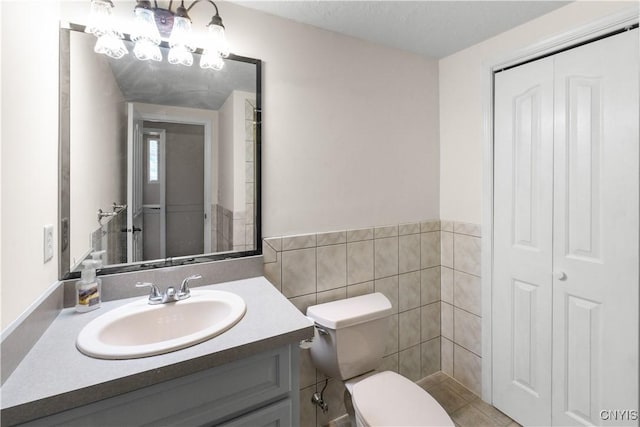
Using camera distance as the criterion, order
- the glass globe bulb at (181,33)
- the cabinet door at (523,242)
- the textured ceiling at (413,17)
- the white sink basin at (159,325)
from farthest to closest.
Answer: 1. the cabinet door at (523,242)
2. the textured ceiling at (413,17)
3. the glass globe bulb at (181,33)
4. the white sink basin at (159,325)

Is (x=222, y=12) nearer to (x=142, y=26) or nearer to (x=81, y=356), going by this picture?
(x=142, y=26)

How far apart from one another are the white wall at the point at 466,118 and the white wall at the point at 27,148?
202 centimetres

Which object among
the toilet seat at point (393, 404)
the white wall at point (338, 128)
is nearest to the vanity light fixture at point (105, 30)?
the white wall at point (338, 128)

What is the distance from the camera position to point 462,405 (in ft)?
6.07

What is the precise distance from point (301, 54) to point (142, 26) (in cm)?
73

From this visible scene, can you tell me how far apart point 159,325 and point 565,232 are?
5.96ft

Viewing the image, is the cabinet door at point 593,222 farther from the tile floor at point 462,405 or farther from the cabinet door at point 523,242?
the tile floor at point 462,405

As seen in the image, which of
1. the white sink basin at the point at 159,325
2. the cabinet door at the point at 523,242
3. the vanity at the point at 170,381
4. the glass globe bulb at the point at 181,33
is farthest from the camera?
the cabinet door at the point at 523,242

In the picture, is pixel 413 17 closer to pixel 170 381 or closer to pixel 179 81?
pixel 179 81

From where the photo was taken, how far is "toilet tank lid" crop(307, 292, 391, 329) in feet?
4.83

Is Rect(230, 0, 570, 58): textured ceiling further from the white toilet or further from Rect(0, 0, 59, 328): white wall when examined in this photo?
the white toilet

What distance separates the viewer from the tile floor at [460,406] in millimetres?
1729

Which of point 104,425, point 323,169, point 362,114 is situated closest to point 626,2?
point 362,114

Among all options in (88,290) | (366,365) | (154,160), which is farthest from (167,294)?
(366,365)
